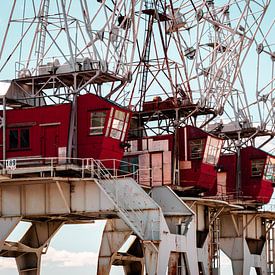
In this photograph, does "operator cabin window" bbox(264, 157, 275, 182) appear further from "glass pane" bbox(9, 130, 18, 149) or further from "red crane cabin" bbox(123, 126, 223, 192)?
"glass pane" bbox(9, 130, 18, 149)

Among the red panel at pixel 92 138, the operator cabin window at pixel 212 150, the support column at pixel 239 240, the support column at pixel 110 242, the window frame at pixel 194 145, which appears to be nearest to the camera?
the red panel at pixel 92 138

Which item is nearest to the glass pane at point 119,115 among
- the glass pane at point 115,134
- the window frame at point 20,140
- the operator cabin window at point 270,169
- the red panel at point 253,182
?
the glass pane at point 115,134

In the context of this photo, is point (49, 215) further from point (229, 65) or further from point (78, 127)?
point (229, 65)

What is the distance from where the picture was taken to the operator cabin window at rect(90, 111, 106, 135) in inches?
3000

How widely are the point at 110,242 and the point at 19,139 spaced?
1752cm

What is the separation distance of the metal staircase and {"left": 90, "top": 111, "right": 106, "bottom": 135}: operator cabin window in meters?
2.47

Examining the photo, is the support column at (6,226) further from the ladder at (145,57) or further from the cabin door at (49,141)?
the ladder at (145,57)

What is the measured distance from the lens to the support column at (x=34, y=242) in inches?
3312

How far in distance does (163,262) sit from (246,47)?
31145 mm

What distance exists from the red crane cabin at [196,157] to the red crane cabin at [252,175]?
10.7 m

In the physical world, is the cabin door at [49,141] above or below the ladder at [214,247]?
above

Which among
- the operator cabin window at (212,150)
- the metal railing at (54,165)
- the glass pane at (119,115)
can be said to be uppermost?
the glass pane at (119,115)

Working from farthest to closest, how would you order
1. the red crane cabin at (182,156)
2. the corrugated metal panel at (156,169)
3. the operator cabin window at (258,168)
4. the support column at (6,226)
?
1. the operator cabin window at (258,168)
2. the red crane cabin at (182,156)
3. the corrugated metal panel at (156,169)
4. the support column at (6,226)

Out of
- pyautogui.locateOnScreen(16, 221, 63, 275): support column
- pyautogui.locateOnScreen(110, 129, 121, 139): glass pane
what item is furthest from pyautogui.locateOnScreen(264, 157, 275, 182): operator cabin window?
pyautogui.locateOnScreen(110, 129, 121, 139): glass pane
